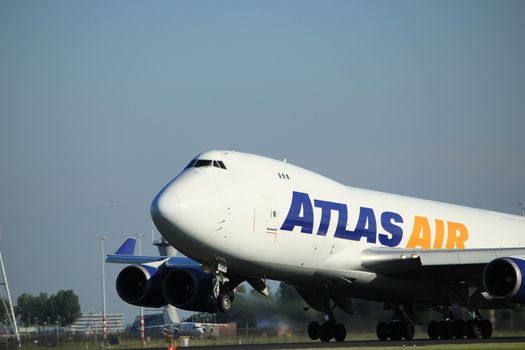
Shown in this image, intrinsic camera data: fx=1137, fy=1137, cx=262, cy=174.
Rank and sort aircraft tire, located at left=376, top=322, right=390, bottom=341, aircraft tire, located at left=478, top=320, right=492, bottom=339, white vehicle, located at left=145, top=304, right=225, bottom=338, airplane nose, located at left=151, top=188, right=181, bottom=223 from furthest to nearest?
white vehicle, located at left=145, top=304, right=225, bottom=338 → aircraft tire, located at left=376, top=322, right=390, bottom=341 → aircraft tire, located at left=478, top=320, right=492, bottom=339 → airplane nose, located at left=151, top=188, right=181, bottom=223

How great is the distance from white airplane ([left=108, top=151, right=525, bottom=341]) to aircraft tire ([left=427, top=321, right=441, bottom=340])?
0.04 meters

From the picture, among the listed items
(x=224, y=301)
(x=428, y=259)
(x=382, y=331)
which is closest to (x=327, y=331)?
(x=382, y=331)

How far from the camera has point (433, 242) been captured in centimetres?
4225

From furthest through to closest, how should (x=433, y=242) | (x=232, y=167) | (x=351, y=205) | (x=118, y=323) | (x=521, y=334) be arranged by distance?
1. (x=118, y=323)
2. (x=521, y=334)
3. (x=433, y=242)
4. (x=351, y=205)
5. (x=232, y=167)

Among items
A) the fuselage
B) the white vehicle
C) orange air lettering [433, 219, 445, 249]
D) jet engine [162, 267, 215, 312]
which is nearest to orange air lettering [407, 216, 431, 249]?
the fuselage

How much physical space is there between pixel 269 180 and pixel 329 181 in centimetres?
395

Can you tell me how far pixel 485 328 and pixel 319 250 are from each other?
804 centimetres

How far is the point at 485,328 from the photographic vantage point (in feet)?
135

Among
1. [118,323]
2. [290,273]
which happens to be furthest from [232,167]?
[118,323]

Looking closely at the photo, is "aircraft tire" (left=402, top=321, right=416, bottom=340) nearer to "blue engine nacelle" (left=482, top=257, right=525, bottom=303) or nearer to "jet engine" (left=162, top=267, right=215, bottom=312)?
"blue engine nacelle" (left=482, top=257, right=525, bottom=303)

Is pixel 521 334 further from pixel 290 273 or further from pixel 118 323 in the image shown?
pixel 118 323

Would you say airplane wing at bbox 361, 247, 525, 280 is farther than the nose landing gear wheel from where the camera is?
Yes

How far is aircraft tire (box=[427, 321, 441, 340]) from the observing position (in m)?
41.6

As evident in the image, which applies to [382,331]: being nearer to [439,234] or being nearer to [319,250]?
[439,234]
